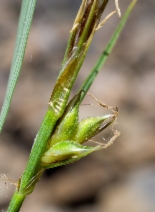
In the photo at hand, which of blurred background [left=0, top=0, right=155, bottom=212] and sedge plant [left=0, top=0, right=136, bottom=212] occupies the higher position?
sedge plant [left=0, top=0, right=136, bottom=212]

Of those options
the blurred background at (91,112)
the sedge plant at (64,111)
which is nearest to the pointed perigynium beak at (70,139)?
the sedge plant at (64,111)

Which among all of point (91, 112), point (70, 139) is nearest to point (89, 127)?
point (70, 139)

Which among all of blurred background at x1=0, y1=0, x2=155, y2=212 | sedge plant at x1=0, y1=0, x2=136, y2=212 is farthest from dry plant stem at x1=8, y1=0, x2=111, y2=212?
blurred background at x1=0, y1=0, x2=155, y2=212

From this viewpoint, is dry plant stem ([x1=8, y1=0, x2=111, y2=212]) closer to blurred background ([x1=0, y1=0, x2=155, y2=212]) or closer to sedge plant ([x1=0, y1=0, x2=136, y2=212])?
sedge plant ([x1=0, y1=0, x2=136, y2=212])

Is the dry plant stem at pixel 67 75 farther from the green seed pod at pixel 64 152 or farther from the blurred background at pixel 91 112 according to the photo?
the blurred background at pixel 91 112

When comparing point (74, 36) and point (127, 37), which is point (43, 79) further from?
point (74, 36)

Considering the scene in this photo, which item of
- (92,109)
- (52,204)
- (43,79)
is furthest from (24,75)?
(52,204)

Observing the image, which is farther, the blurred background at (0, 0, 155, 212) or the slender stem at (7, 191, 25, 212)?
the blurred background at (0, 0, 155, 212)
